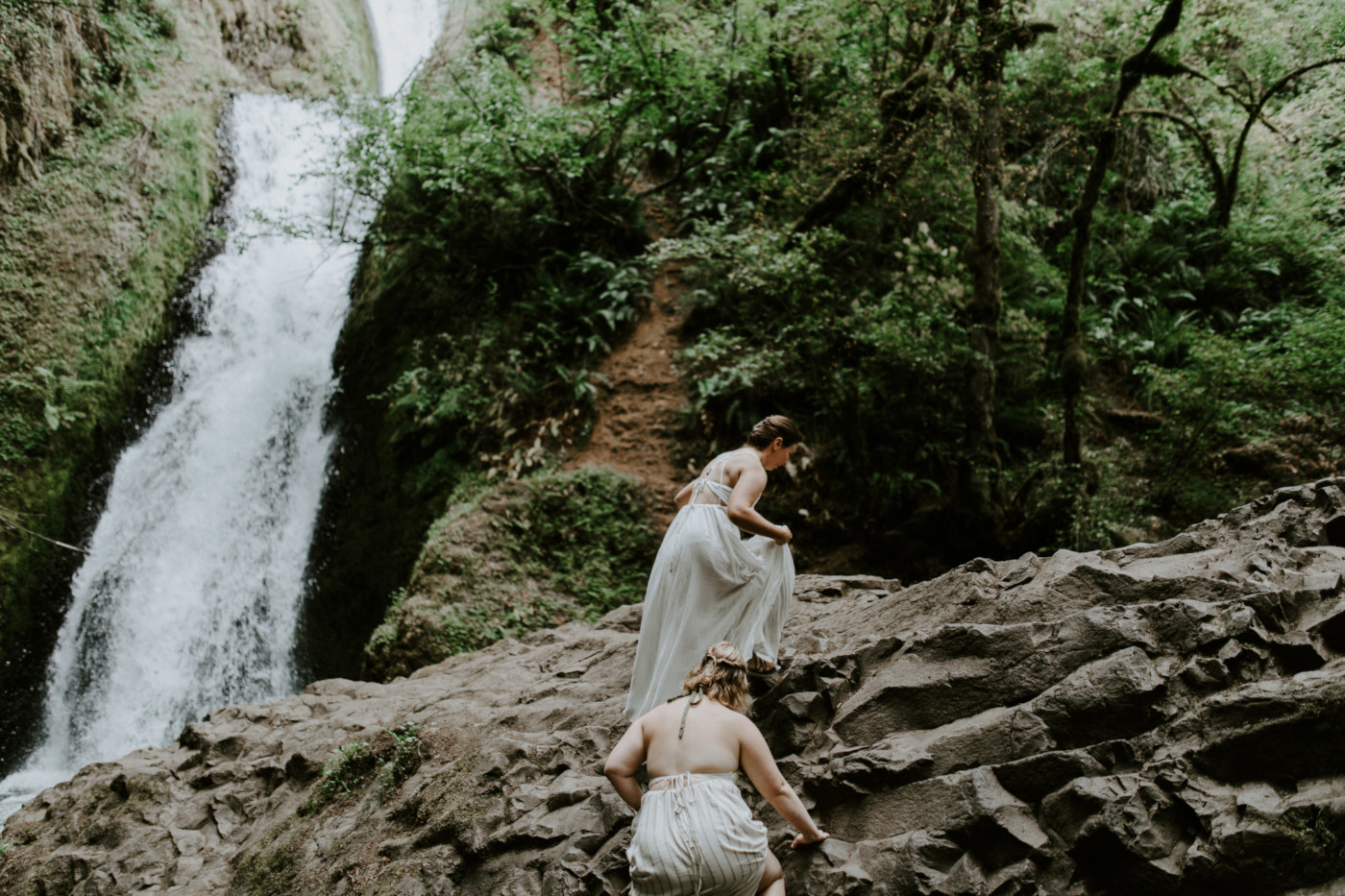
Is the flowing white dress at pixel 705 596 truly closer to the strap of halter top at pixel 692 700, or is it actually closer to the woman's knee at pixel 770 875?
the strap of halter top at pixel 692 700

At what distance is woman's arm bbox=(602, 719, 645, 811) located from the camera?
364cm

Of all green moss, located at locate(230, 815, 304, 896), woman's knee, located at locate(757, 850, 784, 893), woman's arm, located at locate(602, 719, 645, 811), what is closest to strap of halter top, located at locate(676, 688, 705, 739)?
woman's arm, located at locate(602, 719, 645, 811)

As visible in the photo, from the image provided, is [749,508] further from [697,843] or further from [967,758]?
[697,843]

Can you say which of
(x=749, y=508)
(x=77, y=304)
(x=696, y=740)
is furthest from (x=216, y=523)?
(x=696, y=740)

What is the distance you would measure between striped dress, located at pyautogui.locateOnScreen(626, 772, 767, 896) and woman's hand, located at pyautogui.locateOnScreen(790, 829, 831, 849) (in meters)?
0.37

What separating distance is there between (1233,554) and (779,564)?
8.80 ft

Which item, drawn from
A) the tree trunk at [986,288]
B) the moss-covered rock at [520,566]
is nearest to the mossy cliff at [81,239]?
the moss-covered rock at [520,566]

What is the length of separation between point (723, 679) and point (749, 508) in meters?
1.31

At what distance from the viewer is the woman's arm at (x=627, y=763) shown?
3.64m

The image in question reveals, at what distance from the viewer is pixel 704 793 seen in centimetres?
336

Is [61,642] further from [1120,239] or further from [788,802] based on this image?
[1120,239]

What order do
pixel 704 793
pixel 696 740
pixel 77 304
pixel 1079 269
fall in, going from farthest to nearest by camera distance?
pixel 77 304
pixel 1079 269
pixel 696 740
pixel 704 793

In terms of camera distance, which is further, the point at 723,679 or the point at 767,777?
the point at 723,679

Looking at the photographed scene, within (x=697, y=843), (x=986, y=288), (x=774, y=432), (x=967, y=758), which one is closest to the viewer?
(x=697, y=843)
